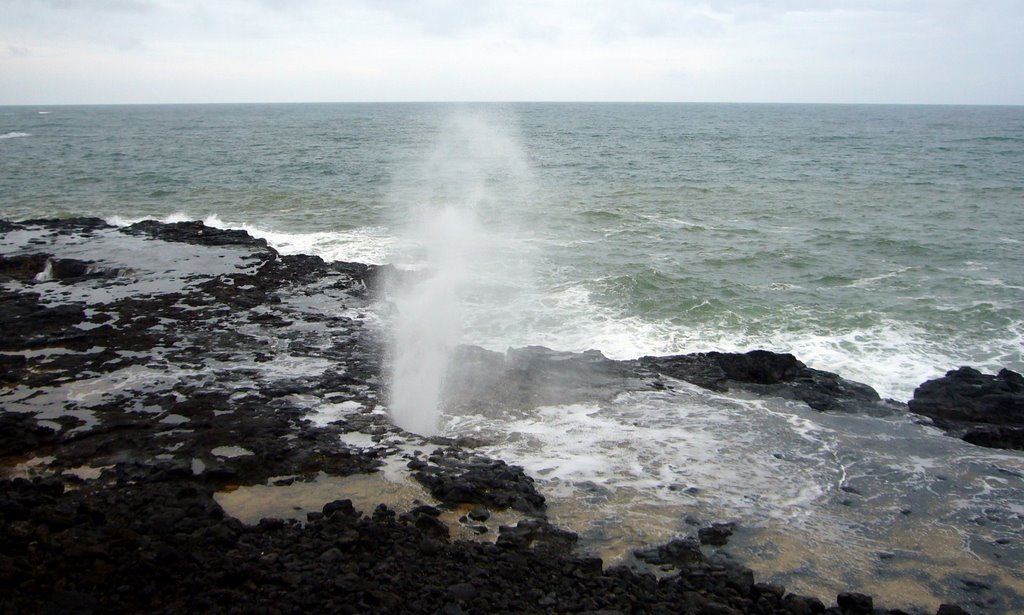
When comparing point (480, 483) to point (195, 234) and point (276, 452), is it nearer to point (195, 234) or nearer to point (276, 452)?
point (276, 452)

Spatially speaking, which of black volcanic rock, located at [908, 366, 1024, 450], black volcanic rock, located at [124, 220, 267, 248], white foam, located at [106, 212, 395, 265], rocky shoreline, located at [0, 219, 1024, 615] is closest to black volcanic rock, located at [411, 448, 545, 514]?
rocky shoreline, located at [0, 219, 1024, 615]

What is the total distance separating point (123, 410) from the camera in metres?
12.8

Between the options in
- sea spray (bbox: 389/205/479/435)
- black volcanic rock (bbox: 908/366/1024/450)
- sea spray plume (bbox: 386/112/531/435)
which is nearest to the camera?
black volcanic rock (bbox: 908/366/1024/450)

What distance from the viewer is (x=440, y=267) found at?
25.1 m

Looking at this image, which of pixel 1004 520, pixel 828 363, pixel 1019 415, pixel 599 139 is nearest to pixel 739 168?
pixel 599 139

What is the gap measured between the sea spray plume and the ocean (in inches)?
6.4

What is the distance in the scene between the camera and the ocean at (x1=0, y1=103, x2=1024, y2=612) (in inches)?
411

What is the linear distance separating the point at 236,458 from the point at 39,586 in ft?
12.6

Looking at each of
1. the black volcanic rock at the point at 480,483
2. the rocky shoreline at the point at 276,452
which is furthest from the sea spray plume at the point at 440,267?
the black volcanic rock at the point at 480,483

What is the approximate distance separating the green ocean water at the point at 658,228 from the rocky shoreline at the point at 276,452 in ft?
10.7

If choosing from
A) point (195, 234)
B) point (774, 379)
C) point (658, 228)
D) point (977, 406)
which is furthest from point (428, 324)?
point (658, 228)

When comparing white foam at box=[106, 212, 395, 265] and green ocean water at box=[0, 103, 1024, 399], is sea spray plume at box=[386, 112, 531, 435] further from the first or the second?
white foam at box=[106, 212, 395, 265]

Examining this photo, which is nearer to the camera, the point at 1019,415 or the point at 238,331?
the point at 1019,415

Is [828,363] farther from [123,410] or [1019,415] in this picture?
[123,410]
